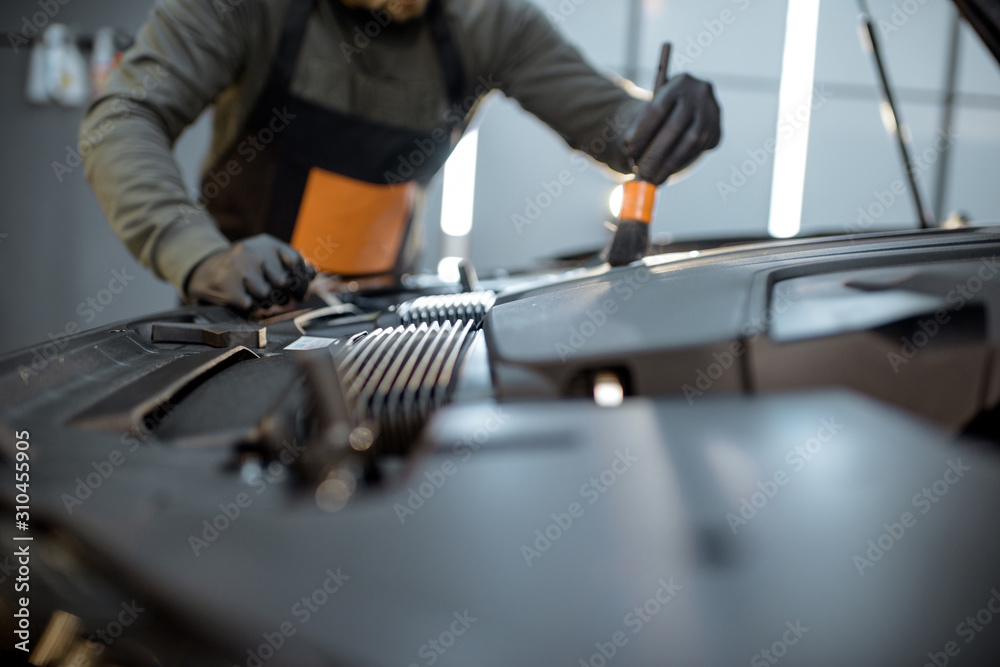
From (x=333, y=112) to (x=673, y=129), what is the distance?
58cm

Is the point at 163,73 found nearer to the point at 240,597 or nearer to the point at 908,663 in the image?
the point at 240,597

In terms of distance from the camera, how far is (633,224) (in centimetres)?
69

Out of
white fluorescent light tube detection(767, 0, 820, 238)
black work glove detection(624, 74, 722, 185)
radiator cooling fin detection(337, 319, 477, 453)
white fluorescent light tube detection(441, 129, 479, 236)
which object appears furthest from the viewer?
white fluorescent light tube detection(767, 0, 820, 238)

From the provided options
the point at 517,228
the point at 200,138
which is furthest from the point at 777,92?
the point at 200,138

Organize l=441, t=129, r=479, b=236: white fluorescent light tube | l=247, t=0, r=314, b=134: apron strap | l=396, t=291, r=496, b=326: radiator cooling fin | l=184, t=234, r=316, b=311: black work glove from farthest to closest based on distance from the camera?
l=441, t=129, r=479, b=236: white fluorescent light tube < l=247, t=0, r=314, b=134: apron strap < l=184, t=234, r=316, b=311: black work glove < l=396, t=291, r=496, b=326: radiator cooling fin

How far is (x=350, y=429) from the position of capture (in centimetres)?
28

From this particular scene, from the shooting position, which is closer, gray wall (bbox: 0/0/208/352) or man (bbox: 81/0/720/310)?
man (bbox: 81/0/720/310)

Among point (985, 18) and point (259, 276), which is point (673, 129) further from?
point (259, 276)

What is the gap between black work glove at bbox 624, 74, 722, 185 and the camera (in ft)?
2.53

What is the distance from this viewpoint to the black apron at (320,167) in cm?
105

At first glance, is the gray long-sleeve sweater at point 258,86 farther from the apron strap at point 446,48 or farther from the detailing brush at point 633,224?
the detailing brush at point 633,224

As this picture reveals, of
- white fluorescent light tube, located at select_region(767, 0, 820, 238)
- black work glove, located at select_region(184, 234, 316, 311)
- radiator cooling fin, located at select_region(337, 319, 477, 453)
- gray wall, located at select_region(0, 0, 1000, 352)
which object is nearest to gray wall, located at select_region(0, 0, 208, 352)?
gray wall, located at select_region(0, 0, 1000, 352)

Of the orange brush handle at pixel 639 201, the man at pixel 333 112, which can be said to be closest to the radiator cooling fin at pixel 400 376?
the orange brush handle at pixel 639 201

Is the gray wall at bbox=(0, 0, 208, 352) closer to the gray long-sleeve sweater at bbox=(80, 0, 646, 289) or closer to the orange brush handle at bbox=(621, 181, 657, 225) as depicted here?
the gray long-sleeve sweater at bbox=(80, 0, 646, 289)
